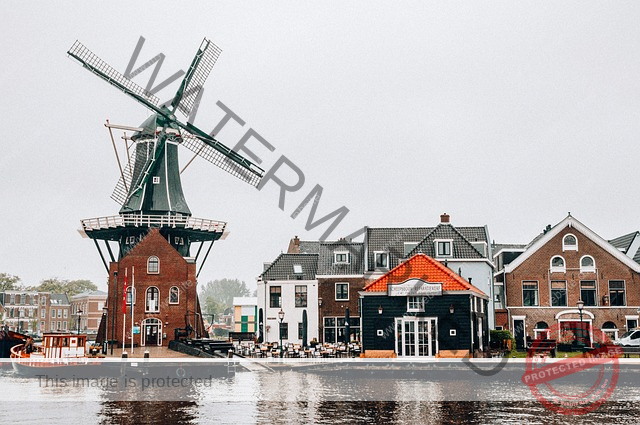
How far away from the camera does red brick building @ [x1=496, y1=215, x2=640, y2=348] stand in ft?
167

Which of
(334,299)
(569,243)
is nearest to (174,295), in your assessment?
(334,299)

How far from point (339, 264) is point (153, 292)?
1462 centimetres

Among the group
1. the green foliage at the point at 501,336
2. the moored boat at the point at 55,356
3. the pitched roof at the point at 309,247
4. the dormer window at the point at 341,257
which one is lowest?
the moored boat at the point at 55,356

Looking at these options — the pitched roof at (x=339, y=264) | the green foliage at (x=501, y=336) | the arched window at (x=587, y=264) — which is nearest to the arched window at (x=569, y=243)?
the arched window at (x=587, y=264)

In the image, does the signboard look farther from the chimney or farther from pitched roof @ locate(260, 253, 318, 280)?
the chimney

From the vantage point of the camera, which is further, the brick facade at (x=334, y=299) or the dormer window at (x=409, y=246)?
the dormer window at (x=409, y=246)

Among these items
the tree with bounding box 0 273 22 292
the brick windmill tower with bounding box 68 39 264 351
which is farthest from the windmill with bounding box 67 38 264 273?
the tree with bounding box 0 273 22 292

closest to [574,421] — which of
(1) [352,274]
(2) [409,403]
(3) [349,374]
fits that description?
(2) [409,403]

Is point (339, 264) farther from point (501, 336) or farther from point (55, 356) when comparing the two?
point (55, 356)

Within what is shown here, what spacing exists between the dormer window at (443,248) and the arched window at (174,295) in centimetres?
1912

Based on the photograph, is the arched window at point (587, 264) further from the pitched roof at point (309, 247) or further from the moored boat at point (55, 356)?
the moored boat at point (55, 356)

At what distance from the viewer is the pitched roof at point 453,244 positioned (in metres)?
52.8

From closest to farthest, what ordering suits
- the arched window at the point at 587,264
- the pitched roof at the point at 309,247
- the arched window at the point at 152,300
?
the arched window at the point at 587,264 < the arched window at the point at 152,300 < the pitched roof at the point at 309,247

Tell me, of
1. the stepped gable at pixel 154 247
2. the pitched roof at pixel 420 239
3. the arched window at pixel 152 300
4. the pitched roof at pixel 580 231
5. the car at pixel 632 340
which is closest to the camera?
the car at pixel 632 340
